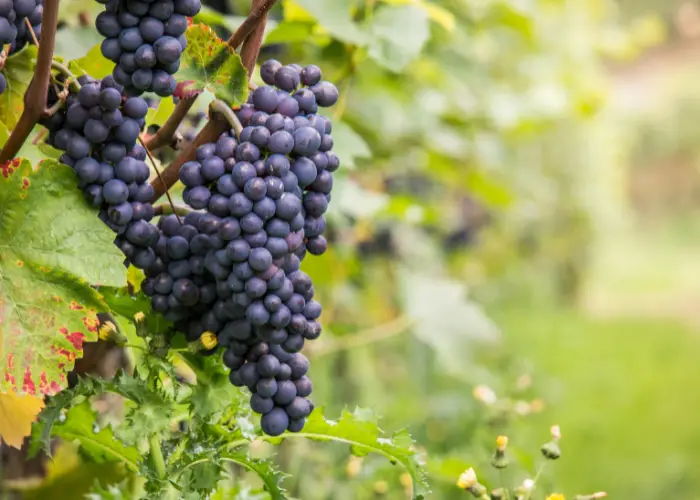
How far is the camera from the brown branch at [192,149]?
0.50 meters

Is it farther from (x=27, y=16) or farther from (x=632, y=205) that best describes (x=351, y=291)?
(x=632, y=205)

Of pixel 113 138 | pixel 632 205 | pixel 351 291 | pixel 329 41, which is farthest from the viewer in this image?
pixel 632 205

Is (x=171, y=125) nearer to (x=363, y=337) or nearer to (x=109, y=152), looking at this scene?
(x=109, y=152)

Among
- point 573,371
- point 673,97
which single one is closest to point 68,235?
point 573,371

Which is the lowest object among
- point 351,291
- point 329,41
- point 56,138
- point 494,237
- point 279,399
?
point 279,399

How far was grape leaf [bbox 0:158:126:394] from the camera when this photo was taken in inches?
18.7

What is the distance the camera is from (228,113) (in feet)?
1.59

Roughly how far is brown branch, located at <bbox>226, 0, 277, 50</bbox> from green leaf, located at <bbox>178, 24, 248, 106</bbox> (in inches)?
0.6

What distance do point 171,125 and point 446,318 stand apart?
2.58ft

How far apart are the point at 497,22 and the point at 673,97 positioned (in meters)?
8.16

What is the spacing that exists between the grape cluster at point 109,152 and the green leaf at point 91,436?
0.16 m

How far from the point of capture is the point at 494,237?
13.4 feet

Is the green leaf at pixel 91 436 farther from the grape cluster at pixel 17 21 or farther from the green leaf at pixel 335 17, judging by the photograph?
the green leaf at pixel 335 17

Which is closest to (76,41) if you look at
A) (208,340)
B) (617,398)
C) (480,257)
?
(208,340)
